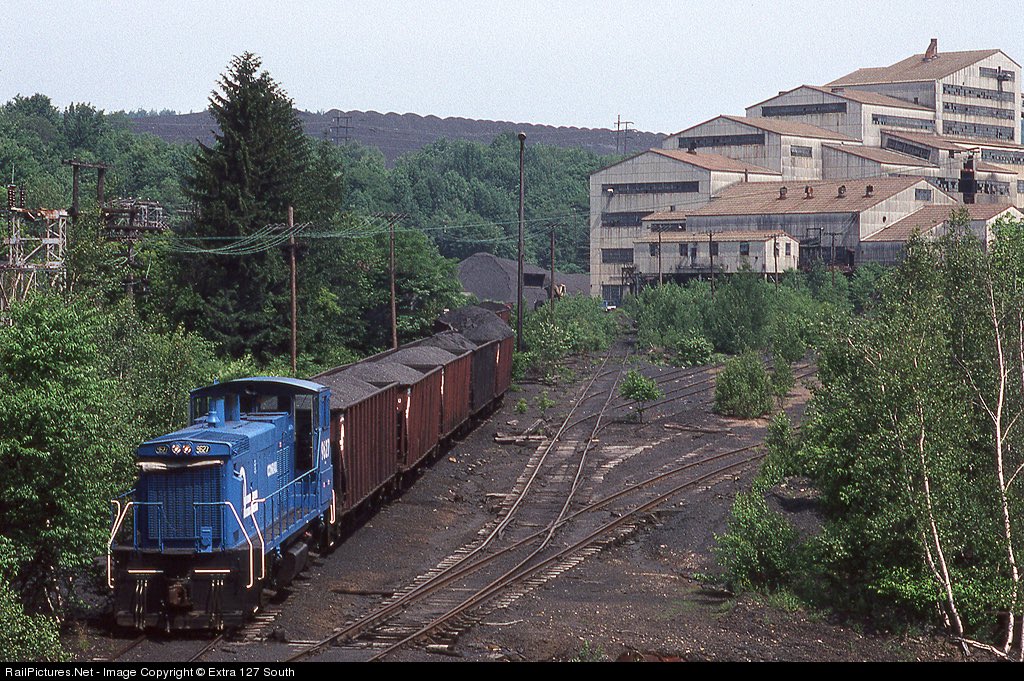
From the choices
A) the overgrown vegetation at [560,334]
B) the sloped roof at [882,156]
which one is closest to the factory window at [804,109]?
the sloped roof at [882,156]

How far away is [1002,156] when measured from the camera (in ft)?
375

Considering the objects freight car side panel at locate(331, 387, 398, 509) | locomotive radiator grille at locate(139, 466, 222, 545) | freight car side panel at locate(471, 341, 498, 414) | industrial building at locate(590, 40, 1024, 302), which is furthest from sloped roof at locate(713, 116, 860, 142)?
locomotive radiator grille at locate(139, 466, 222, 545)

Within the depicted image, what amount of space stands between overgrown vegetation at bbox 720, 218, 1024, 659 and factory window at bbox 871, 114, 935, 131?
9484 centimetres

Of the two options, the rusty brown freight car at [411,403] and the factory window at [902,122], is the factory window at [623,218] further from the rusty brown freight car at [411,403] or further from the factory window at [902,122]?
the rusty brown freight car at [411,403]

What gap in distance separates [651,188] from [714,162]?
5679 millimetres

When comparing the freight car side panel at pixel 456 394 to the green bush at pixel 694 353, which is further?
the green bush at pixel 694 353

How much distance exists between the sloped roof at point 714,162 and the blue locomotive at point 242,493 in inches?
2849

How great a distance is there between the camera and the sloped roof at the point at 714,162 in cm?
9475

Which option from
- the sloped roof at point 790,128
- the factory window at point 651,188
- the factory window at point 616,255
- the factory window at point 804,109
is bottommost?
the factory window at point 616,255

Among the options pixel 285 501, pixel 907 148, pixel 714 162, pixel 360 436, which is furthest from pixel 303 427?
pixel 907 148

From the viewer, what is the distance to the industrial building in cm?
8412

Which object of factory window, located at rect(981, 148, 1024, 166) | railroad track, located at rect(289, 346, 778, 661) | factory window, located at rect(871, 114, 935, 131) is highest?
factory window, located at rect(871, 114, 935, 131)

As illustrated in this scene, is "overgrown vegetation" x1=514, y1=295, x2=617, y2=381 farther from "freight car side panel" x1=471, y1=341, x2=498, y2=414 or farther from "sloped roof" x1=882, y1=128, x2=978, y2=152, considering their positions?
"sloped roof" x1=882, y1=128, x2=978, y2=152

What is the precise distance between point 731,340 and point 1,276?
37.5 meters
